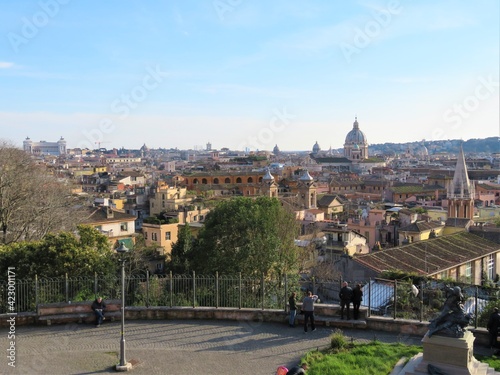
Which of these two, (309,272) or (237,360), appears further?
(309,272)

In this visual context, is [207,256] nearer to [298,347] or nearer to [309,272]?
[309,272]

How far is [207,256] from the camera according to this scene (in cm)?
2205

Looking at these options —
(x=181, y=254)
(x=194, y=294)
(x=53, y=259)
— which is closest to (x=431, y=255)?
(x=181, y=254)

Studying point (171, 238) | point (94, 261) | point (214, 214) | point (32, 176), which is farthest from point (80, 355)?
point (171, 238)

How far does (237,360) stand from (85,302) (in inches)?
183

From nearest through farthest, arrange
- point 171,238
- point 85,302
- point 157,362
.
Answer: point 157,362, point 85,302, point 171,238

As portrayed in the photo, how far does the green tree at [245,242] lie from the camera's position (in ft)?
69.7

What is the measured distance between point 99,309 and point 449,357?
26.1 feet

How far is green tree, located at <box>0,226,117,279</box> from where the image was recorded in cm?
1617

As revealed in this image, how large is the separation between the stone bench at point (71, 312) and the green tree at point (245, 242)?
7.87 m

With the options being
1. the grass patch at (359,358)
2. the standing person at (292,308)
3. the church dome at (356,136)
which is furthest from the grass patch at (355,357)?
the church dome at (356,136)

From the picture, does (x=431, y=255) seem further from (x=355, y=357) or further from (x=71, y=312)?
(x=71, y=312)

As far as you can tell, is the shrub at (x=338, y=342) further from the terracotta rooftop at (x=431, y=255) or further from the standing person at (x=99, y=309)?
the terracotta rooftop at (x=431, y=255)

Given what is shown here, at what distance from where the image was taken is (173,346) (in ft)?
38.2
